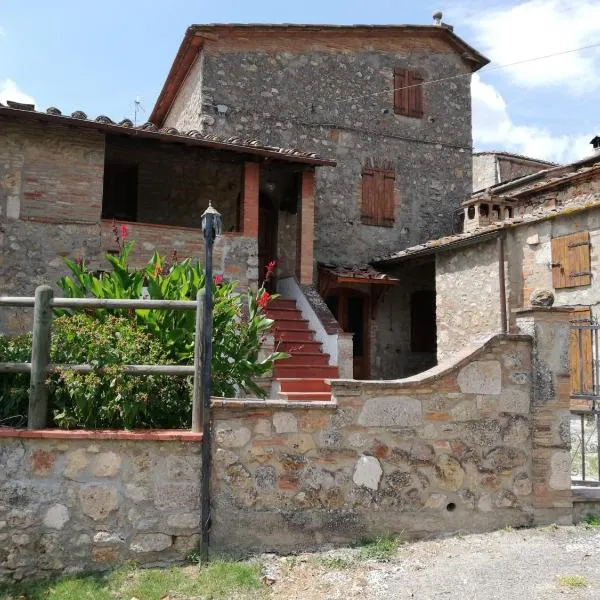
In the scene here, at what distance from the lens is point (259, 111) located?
1395 centimetres

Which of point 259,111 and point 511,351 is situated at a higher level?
point 259,111

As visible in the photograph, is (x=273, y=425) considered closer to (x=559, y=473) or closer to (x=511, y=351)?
(x=511, y=351)

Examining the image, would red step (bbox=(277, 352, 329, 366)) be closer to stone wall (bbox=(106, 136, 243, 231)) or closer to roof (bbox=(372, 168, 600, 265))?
stone wall (bbox=(106, 136, 243, 231))

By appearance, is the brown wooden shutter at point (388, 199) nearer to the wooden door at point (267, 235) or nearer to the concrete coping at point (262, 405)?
the wooden door at point (267, 235)

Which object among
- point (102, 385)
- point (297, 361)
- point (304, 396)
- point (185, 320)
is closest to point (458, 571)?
point (185, 320)

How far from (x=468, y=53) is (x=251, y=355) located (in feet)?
45.0

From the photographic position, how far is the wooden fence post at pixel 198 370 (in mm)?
4883

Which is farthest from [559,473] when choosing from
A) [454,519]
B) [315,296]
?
[315,296]

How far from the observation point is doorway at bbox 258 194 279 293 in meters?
13.7

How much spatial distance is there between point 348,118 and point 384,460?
444 inches

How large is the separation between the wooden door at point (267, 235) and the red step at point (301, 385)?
4.46 meters

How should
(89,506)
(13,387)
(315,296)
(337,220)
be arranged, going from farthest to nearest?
(337,220), (315,296), (13,387), (89,506)

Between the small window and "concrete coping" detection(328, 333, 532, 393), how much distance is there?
9.79 meters

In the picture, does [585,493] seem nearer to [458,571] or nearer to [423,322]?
[458,571]
